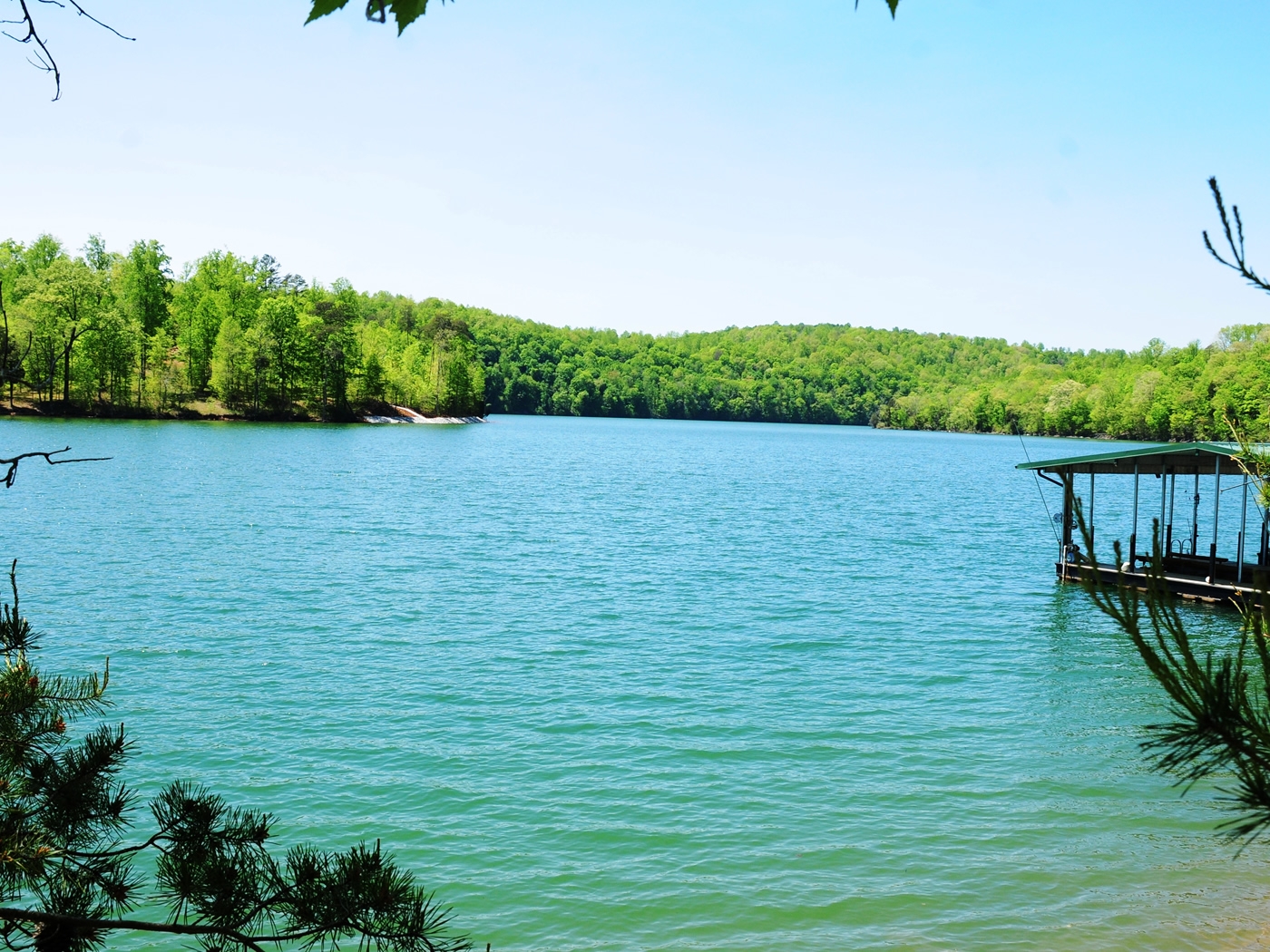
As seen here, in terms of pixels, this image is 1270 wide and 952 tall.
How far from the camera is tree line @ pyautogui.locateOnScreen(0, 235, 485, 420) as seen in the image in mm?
82188

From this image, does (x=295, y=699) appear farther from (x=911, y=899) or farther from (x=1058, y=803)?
(x=1058, y=803)

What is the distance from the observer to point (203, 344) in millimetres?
95188

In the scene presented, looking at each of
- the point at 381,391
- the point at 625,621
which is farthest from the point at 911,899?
the point at 381,391

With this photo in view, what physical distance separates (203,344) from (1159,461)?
89993 millimetres

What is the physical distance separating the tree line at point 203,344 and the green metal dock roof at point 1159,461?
7104 cm

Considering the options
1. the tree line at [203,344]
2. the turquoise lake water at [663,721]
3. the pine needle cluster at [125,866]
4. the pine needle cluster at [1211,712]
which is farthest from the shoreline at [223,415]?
the pine needle cluster at [1211,712]

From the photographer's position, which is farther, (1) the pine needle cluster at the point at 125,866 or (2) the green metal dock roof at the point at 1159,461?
(2) the green metal dock roof at the point at 1159,461

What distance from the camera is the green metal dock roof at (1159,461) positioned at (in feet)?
72.1

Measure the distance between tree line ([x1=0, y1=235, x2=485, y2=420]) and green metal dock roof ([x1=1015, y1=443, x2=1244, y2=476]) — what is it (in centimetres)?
7104

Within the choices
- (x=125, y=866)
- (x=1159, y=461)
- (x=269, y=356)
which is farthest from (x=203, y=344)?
(x=125, y=866)

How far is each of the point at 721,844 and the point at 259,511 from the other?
94.9 feet

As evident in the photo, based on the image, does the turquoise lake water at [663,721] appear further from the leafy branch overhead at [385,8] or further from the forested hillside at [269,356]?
the forested hillside at [269,356]

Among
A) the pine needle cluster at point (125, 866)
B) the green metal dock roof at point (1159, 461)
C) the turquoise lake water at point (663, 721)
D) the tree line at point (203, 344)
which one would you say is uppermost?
the tree line at point (203, 344)

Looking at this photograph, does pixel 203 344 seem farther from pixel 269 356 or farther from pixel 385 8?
pixel 385 8
